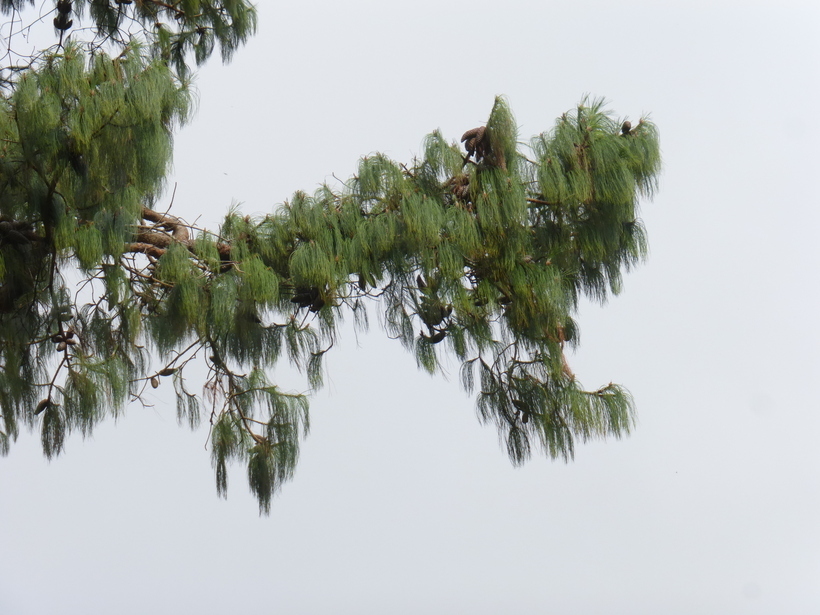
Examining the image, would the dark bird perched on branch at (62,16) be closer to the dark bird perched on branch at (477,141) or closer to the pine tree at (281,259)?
the pine tree at (281,259)

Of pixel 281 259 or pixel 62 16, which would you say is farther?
pixel 62 16

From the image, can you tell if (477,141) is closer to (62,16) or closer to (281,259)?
(281,259)

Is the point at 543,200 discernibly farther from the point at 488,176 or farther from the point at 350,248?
the point at 350,248

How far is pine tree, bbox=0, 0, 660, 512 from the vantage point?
2.41 m

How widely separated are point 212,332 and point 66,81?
0.78 meters

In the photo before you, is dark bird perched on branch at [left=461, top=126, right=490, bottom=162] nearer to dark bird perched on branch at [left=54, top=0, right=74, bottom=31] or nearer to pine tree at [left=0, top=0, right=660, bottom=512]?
pine tree at [left=0, top=0, right=660, bottom=512]

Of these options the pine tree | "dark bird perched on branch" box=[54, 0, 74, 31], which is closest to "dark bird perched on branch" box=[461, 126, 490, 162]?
the pine tree

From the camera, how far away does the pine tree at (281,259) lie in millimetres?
2412

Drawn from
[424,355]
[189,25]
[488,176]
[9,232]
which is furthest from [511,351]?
[189,25]

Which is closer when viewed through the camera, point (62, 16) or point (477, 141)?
point (477, 141)

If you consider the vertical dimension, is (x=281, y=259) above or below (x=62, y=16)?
below

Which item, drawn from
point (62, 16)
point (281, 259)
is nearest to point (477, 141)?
point (281, 259)

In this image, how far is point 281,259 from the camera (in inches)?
106

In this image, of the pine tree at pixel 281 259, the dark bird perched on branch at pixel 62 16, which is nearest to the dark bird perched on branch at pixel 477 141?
the pine tree at pixel 281 259
